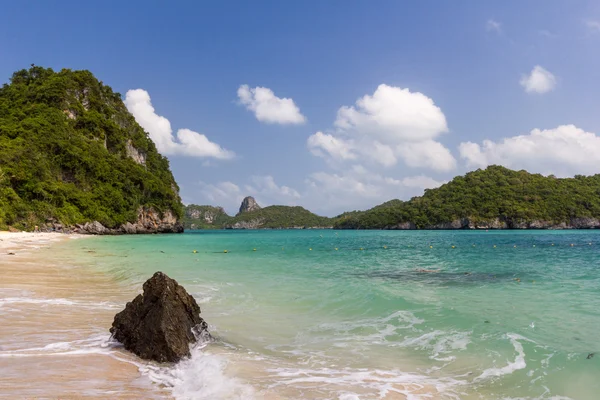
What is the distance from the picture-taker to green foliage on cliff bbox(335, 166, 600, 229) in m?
106

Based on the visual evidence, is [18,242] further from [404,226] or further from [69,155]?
[404,226]

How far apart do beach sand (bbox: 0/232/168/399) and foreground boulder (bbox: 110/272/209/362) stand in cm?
25

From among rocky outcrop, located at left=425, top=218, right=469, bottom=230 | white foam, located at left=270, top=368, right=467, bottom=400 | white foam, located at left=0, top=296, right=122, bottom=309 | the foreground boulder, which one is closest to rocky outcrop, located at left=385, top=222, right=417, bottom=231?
rocky outcrop, located at left=425, top=218, right=469, bottom=230

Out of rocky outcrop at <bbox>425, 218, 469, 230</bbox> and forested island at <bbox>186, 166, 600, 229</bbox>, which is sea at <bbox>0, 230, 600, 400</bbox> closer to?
forested island at <bbox>186, 166, 600, 229</bbox>

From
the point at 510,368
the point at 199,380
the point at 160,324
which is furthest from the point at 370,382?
the point at 160,324

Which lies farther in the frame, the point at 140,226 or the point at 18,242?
the point at 140,226

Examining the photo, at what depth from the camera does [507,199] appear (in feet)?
375

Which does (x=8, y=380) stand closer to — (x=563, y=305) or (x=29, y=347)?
(x=29, y=347)

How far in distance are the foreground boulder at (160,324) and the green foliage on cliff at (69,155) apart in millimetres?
48652

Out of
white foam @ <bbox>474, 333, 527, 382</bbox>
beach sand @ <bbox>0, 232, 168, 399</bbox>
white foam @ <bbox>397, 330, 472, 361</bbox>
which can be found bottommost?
white foam @ <bbox>397, 330, 472, 361</bbox>

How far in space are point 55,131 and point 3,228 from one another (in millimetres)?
30478

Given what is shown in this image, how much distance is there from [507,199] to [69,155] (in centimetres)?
11468

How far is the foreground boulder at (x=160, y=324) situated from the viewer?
507 centimetres

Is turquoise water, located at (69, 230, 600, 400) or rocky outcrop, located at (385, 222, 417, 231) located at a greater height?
turquoise water, located at (69, 230, 600, 400)
